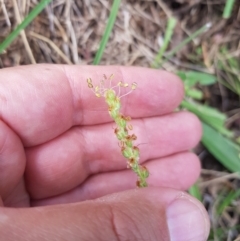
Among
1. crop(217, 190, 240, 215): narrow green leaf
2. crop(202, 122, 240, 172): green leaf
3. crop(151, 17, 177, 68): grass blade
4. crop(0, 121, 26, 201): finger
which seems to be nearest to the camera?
crop(0, 121, 26, 201): finger

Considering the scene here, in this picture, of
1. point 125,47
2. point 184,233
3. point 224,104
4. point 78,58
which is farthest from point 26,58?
point 184,233

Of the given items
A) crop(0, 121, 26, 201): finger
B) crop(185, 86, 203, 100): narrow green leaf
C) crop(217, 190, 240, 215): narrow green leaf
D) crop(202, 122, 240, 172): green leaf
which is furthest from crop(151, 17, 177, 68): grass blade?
crop(0, 121, 26, 201): finger

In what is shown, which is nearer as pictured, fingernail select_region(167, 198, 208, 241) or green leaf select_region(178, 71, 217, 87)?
fingernail select_region(167, 198, 208, 241)

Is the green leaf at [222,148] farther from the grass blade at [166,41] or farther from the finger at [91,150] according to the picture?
the grass blade at [166,41]

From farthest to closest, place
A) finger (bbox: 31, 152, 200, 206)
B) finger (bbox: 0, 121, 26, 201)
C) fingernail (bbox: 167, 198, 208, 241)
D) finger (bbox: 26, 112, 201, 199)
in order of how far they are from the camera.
→ finger (bbox: 31, 152, 200, 206) < finger (bbox: 26, 112, 201, 199) < finger (bbox: 0, 121, 26, 201) < fingernail (bbox: 167, 198, 208, 241)

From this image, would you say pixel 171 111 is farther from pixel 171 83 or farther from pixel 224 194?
pixel 224 194

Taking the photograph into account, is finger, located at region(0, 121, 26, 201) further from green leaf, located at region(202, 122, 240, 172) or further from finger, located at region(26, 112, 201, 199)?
green leaf, located at region(202, 122, 240, 172)

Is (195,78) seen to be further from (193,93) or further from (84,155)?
(84,155)

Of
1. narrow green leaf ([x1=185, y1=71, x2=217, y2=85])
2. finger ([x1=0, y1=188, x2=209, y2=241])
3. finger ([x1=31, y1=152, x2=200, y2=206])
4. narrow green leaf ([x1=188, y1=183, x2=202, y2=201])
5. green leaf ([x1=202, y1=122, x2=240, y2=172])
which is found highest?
finger ([x1=0, y1=188, x2=209, y2=241])
